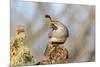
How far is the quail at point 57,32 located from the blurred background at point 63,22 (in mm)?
40

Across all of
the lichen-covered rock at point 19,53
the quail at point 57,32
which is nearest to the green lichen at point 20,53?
the lichen-covered rock at point 19,53

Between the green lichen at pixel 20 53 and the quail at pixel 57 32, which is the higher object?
the quail at pixel 57 32

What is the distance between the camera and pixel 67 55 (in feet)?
6.66

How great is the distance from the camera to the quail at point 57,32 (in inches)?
78.1

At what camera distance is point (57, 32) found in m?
2.00

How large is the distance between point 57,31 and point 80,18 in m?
0.30

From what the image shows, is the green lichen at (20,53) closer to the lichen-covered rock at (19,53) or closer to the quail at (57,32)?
the lichen-covered rock at (19,53)

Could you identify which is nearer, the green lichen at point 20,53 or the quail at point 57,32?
the green lichen at point 20,53

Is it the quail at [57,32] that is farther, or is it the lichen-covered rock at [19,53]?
the quail at [57,32]

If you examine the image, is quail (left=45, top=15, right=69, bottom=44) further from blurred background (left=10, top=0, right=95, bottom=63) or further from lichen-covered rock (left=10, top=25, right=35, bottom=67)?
lichen-covered rock (left=10, top=25, right=35, bottom=67)

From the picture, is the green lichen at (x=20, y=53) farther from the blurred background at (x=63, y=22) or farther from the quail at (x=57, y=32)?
the quail at (x=57, y=32)

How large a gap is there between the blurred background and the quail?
0.04 metres
